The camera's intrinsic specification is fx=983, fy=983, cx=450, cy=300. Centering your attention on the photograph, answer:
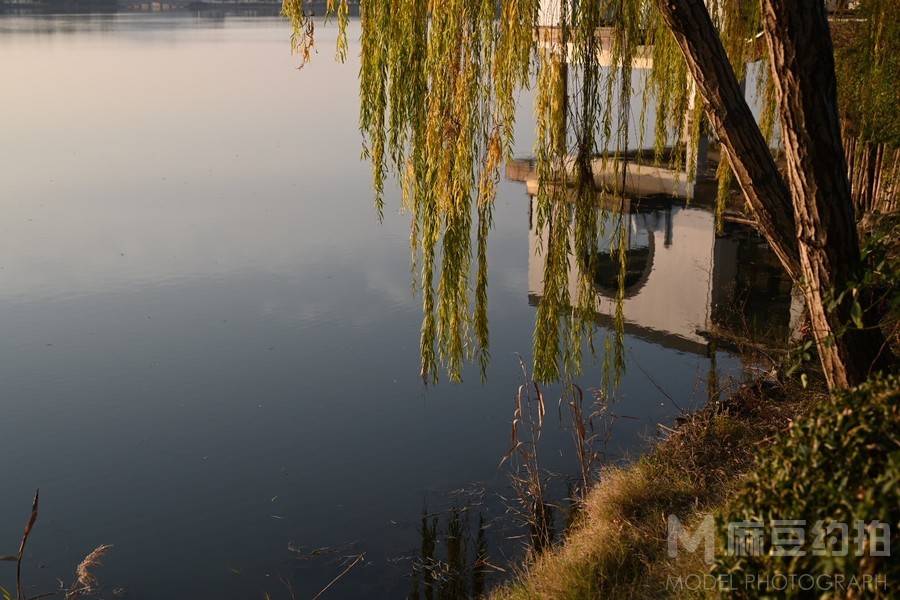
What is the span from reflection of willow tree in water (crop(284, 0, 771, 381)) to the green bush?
212cm

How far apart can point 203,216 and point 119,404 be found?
603 centimetres

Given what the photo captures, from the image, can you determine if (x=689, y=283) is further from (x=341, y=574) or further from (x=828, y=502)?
(x=828, y=502)

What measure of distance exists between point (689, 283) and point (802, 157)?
7.39 metres

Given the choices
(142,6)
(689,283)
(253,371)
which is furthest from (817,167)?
(142,6)

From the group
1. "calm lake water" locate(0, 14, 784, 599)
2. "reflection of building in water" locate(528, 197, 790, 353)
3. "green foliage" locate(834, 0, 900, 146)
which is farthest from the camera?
"reflection of building in water" locate(528, 197, 790, 353)

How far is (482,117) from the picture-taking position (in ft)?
14.9

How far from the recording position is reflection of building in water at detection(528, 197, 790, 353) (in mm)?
9492

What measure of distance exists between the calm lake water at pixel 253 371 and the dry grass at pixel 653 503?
0.61m

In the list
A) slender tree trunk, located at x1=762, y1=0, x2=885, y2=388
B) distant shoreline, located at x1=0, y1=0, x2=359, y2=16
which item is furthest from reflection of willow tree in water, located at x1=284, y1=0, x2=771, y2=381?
distant shoreline, located at x1=0, y1=0, x2=359, y2=16

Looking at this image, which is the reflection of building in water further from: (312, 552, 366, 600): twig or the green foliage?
(312, 552, 366, 600): twig

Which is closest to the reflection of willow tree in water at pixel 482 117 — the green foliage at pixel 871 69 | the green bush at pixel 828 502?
the green bush at pixel 828 502

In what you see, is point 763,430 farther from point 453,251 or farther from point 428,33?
point 428,33

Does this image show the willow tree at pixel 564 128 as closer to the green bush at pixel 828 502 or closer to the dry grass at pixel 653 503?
the dry grass at pixel 653 503

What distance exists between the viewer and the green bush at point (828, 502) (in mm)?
2400
